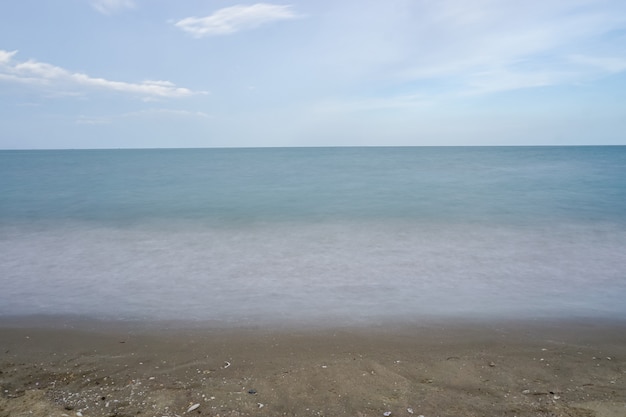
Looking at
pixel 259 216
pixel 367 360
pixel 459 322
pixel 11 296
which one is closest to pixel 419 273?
pixel 459 322

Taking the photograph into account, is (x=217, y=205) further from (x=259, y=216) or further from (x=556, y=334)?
(x=556, y=334)

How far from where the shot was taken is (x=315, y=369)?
13.5 feet

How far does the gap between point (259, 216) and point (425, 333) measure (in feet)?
32.0

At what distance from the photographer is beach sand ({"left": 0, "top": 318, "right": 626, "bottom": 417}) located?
3469 millimetres

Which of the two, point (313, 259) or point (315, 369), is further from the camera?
point (313, 259)

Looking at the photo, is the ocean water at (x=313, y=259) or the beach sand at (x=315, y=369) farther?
the ocean water at (x=313, y=259)

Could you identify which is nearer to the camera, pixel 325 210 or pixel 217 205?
pixel 325 210

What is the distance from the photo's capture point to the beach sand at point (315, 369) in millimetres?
3469

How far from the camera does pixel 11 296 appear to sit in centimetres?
637

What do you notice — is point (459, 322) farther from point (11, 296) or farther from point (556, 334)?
point (11, 296)

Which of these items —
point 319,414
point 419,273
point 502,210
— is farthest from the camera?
point 502,210

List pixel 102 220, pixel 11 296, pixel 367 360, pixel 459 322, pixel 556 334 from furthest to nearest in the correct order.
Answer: pixel 102 220, pixel 11 296, pixel 459 322, pixel 556 334, pixel 367 360

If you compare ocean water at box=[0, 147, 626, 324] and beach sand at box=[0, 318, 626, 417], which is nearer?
beach sand at box=[0, 318, 626, 417]

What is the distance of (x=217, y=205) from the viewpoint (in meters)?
16.8
